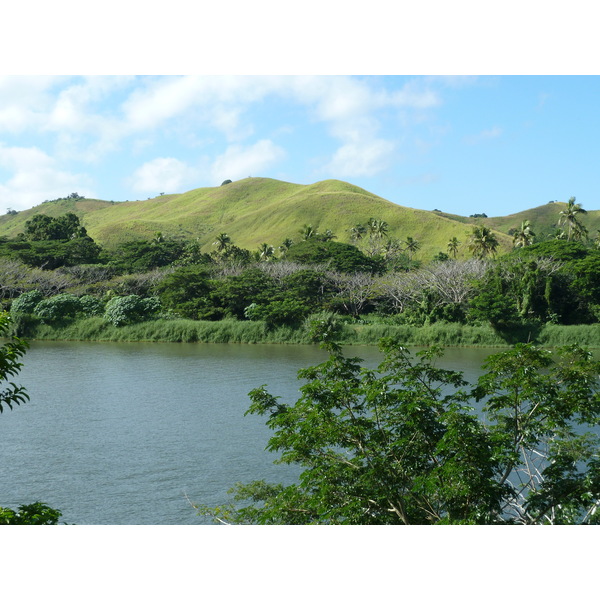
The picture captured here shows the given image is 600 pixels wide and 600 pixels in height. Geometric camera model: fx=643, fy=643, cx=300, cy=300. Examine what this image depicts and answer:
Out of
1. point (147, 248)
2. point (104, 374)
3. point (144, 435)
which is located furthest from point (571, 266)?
point (147, 248)

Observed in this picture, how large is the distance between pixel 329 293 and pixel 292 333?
9.09m

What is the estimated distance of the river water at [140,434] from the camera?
13.2m

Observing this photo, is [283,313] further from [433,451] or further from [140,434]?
[433,451]

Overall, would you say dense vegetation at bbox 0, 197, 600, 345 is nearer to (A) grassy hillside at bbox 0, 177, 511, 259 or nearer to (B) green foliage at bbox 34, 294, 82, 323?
(B) green foliage at bbox 34, 294, 82, 323

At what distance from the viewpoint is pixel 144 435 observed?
18547 millimetres

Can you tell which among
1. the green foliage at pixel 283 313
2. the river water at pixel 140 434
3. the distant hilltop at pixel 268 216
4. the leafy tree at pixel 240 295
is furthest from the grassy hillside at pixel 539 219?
the river water at pixel 140 434

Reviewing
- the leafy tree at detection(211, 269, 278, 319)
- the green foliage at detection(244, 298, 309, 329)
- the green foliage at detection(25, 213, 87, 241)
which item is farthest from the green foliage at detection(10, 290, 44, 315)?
the green foliage at detection(25, 213, 87, 241)

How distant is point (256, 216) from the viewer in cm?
10256

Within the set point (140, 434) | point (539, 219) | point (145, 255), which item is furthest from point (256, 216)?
point (140, 434)

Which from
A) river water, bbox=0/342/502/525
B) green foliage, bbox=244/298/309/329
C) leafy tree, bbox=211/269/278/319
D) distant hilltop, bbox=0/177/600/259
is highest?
distant hilltop, bbox=0/177/600/259

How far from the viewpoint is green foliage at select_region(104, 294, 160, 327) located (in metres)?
43.2

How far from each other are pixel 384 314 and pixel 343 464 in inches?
1480

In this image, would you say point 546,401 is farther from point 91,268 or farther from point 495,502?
point 91,268

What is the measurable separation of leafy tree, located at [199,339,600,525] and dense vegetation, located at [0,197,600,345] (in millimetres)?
29997
